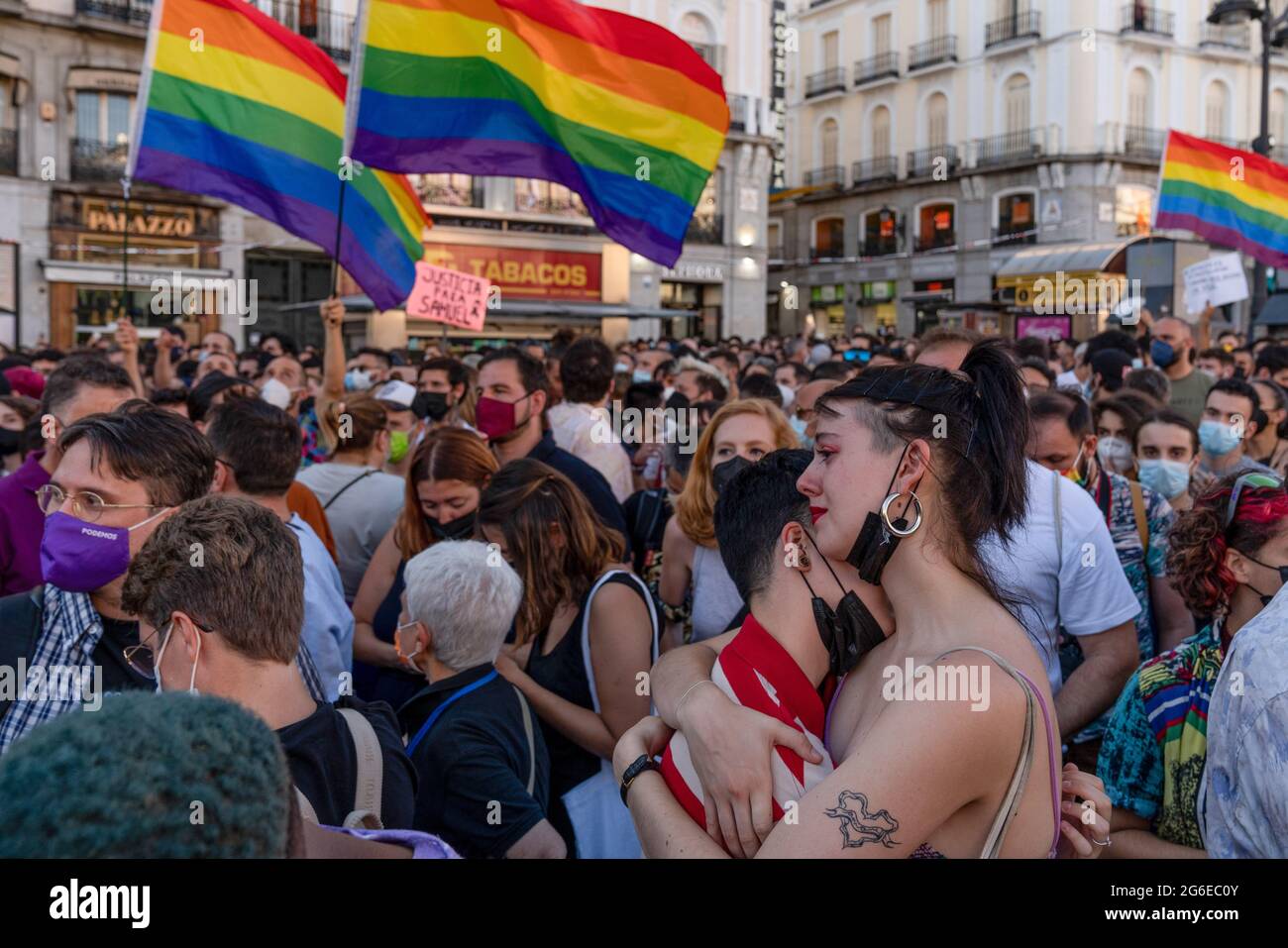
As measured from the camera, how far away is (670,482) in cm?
525

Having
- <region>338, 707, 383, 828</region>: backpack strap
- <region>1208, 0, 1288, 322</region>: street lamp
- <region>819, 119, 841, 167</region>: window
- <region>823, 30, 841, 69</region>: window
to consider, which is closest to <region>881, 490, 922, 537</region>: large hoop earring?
<region>338, 707, 383, 828</region>: backpack strap

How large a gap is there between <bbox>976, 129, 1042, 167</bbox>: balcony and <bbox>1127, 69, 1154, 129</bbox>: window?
9.41 feet

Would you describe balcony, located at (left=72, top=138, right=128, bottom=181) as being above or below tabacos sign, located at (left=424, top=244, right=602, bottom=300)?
above

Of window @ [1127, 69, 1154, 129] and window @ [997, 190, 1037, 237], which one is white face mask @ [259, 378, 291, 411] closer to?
window @ [997, 190, 1037, 237]

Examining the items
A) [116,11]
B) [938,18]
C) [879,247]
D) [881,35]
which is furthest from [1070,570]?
[881,35]

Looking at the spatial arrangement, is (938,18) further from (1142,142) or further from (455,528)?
(455,528)

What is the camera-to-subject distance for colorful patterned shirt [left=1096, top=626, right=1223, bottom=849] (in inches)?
103

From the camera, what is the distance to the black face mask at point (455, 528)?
14.1 feet

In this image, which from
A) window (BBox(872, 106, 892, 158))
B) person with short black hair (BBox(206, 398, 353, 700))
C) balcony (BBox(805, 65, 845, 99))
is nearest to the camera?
person with short black hair (BBox(206, 398, 353, 700))

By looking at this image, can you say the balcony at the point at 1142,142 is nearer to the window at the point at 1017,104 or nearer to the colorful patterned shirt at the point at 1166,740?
the window at the point at 1017,104

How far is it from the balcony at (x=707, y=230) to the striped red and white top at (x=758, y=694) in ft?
93.0

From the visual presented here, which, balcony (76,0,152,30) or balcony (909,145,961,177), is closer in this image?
balcony (76,0,152,30)

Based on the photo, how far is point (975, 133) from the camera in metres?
Result: 35.5
